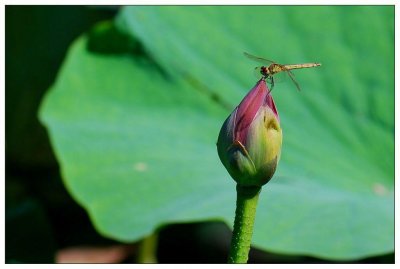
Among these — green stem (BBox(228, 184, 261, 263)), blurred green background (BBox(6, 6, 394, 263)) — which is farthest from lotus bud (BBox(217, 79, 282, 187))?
blurred green background (BBox(6, 6, 394, 263))

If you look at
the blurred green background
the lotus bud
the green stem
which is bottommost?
the blurred green background

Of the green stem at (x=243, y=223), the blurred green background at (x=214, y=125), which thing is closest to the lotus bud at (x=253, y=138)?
the green stem at (x=243, y=223)

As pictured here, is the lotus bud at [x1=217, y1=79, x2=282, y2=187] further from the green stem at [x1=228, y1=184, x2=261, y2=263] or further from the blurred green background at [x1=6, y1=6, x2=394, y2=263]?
the blurred green background at [x1=6, y1=6, x2=394, y2=263]

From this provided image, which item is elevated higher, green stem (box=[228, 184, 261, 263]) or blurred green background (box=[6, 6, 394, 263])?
green stem (box=[228, 184, 261, 263])

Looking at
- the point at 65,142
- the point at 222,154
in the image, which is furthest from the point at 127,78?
the point at 222,154

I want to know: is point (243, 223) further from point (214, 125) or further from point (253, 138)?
point (214, 125)

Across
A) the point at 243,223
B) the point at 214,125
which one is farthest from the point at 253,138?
the point at 214,125

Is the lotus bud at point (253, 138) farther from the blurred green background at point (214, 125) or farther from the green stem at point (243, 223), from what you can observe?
the blurred green background at point (214, 125)
